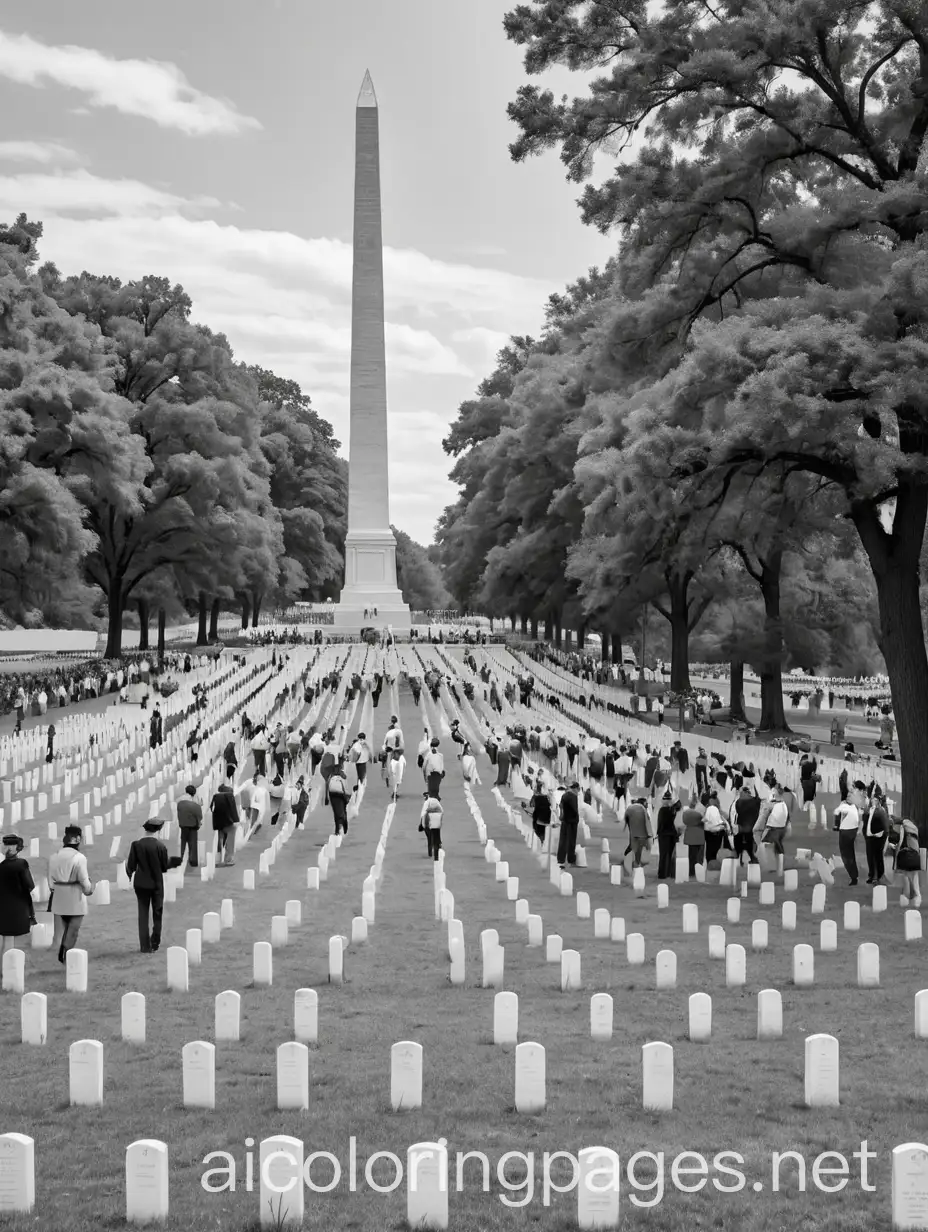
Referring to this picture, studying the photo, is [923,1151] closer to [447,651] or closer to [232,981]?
[232,981]

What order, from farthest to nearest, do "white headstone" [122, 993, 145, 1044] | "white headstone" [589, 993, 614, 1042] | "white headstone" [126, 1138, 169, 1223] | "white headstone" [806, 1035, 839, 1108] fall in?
"white headstone" [589, 993, 614, 1042], "white headstone" [122, 993, 145, 1044], "white headstone" [806, 1035, 839, 1108], "white headstone" [126, 1138, 169, 1223]

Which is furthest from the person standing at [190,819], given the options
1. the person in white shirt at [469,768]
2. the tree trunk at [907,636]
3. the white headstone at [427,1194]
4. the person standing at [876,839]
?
the white headstone at [427,1194]

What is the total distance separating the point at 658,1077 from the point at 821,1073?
2.99 ft

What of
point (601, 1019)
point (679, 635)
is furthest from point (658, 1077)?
point (679, 635)

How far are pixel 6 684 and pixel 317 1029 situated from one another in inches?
1276

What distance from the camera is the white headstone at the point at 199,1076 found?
24.3ft

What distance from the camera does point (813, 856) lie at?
16.8 m

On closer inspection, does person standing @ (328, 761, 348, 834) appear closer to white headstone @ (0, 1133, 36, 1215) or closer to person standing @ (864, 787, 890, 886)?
person standing @ (864, 787, 890, 886)

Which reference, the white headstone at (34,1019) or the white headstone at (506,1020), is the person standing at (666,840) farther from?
the white headstone at (34,1019)

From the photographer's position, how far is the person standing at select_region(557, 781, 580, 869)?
16.6m

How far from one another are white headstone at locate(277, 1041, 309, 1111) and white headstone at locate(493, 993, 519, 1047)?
1729 mm

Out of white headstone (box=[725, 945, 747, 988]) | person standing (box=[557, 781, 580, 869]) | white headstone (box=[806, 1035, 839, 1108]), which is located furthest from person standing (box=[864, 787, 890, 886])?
white headstone (box=[806, 1035, 839, 1108])

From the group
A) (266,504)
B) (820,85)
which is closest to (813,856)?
(820,85)

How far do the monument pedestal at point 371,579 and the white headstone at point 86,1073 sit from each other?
203ft
